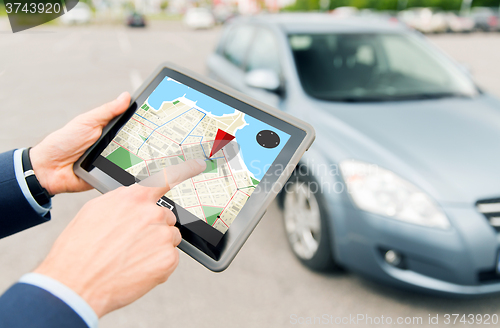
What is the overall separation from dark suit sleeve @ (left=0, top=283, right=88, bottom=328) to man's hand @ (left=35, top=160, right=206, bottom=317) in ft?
0.13

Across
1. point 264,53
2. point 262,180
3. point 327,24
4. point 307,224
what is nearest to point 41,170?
point 262,180

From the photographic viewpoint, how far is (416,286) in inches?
76.5

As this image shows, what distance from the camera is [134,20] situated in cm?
2581

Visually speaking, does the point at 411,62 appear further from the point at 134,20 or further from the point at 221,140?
the point at 134,20

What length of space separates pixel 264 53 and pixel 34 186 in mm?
2453

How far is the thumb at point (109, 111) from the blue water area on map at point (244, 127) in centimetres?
10

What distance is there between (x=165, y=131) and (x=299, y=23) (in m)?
2.55

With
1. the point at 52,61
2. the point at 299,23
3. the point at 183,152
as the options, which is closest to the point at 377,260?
the point at 183,152

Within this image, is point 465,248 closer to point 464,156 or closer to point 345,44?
point 464,156

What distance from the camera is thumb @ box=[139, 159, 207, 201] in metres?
1.03

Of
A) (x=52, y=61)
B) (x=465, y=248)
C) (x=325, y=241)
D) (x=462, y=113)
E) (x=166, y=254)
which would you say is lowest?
(x=52, y=61)

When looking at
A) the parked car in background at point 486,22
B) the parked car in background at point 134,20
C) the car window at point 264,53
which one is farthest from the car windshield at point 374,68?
the parked car in background at point 486,22

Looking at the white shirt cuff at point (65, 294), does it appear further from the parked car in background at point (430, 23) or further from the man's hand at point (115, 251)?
the parked car in background at point (430, 23)

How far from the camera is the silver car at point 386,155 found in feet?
6.07
